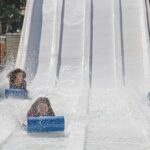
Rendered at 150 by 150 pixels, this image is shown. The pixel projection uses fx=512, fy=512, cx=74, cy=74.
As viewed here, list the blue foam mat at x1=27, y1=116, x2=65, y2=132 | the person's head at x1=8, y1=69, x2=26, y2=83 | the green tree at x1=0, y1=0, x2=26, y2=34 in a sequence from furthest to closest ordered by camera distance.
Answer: the green tree at x1=0, y1=0, x2=26, y2=34 → the person's head at x1=8, y1=69, x2=26, y2=83 → the blue foam mat at x1=27, y1=116, x2=65, y2=132

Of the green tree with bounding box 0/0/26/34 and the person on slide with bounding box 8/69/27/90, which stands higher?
the green tree with bounding box 0/0/26/34

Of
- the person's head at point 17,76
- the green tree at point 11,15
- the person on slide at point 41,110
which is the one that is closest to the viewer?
the person on slide at point 41,110

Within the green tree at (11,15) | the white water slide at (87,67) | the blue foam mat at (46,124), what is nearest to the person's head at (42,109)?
the white water slide at (87,67)

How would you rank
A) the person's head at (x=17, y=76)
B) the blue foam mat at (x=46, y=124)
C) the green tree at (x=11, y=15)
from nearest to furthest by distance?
1. the blue foam mat at (x=46, y=124)
2. the person's head at (x=17, y=76)
3. the green tree at (x=11, y=15)

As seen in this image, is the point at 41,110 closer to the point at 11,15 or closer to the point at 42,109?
the point at 42,109

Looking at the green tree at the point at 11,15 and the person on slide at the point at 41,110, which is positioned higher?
the green tree at the point at 11,15

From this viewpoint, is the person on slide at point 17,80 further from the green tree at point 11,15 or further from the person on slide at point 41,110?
the green tree at point 11,15

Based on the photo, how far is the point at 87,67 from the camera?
9523mm

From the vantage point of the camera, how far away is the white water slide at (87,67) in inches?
220

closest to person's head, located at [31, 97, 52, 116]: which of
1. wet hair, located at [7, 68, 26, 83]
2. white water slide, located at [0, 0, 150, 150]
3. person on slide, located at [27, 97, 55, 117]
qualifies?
person on slide, located at [27, 97, 55, 117]

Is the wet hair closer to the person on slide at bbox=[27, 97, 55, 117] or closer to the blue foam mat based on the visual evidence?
the person on slide at bbox=[27, 97, 55, 117]

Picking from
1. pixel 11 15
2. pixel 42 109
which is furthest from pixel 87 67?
pixel 11 15

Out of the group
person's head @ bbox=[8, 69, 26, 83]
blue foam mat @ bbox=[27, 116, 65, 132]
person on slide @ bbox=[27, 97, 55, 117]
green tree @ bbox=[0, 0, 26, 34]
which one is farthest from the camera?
green tree @ bbox=[0, 0, 26, 34]

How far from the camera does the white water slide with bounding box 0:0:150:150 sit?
18.3 feet
